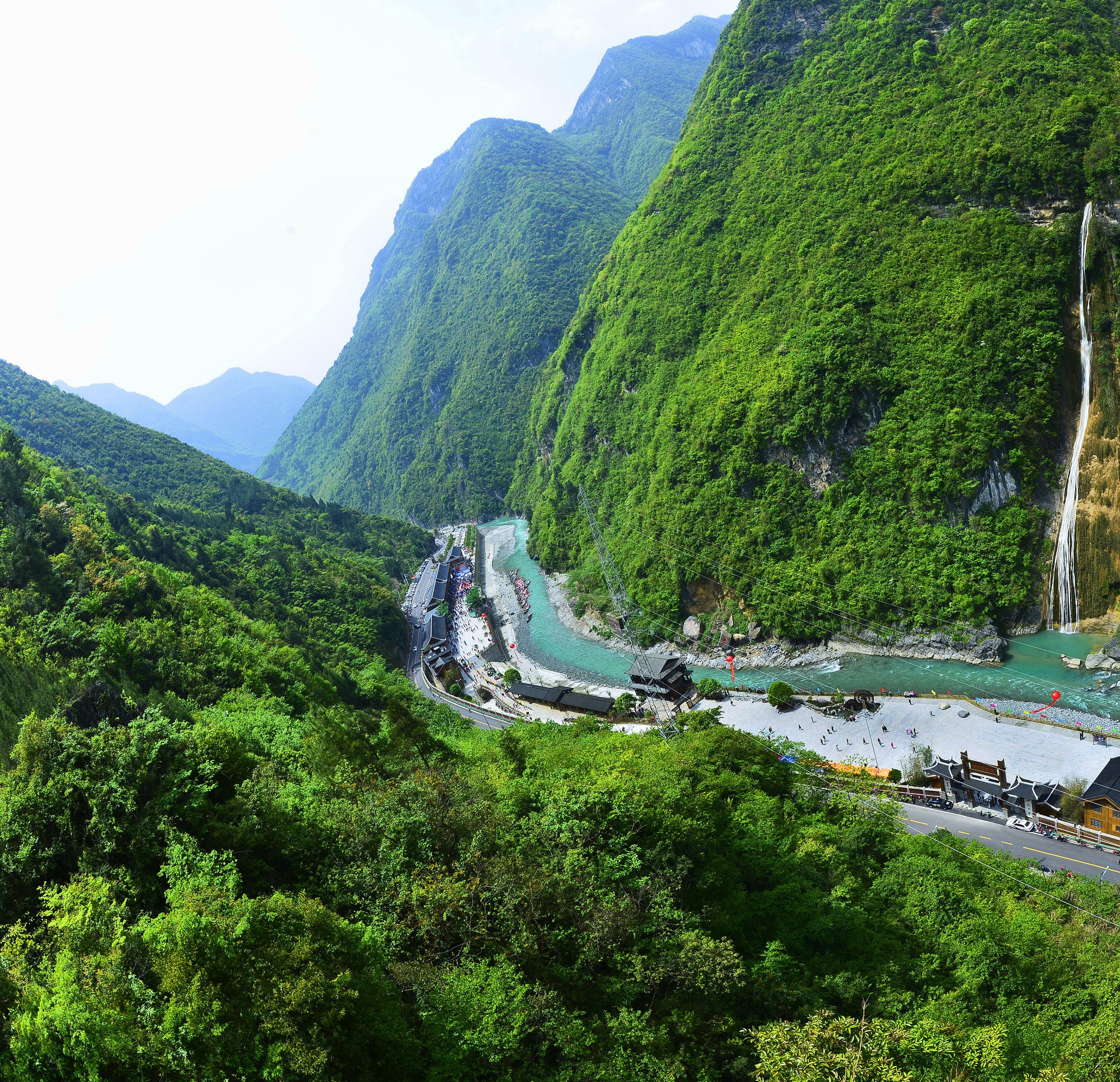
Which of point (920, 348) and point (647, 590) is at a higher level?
point (920, 348)

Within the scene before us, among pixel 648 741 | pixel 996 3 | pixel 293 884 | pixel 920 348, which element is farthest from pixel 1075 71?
pixel 293 884

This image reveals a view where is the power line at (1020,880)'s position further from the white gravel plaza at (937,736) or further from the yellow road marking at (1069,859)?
the white gravel plaza at (937,736)

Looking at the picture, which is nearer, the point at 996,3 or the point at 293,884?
the point at 293,884

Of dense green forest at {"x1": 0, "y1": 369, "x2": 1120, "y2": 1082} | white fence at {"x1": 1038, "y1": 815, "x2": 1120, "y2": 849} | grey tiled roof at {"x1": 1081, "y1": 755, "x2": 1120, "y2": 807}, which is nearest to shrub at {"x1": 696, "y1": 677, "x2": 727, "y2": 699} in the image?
dense green forest at {"x1": 0, "y1": 369, "x2": 1120, "y2": 1082}

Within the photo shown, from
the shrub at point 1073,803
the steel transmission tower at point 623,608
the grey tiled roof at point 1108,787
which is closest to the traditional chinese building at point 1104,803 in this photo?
the grey tiled roof at point 1108,787

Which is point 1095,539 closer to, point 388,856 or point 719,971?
point 719,971

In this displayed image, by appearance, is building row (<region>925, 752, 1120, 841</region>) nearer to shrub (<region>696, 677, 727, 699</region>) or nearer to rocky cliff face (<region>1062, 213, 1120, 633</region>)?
shrub (<region>696, 677, 727, 699</region>)

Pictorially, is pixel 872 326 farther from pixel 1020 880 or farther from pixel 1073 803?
pixel 1020 880
